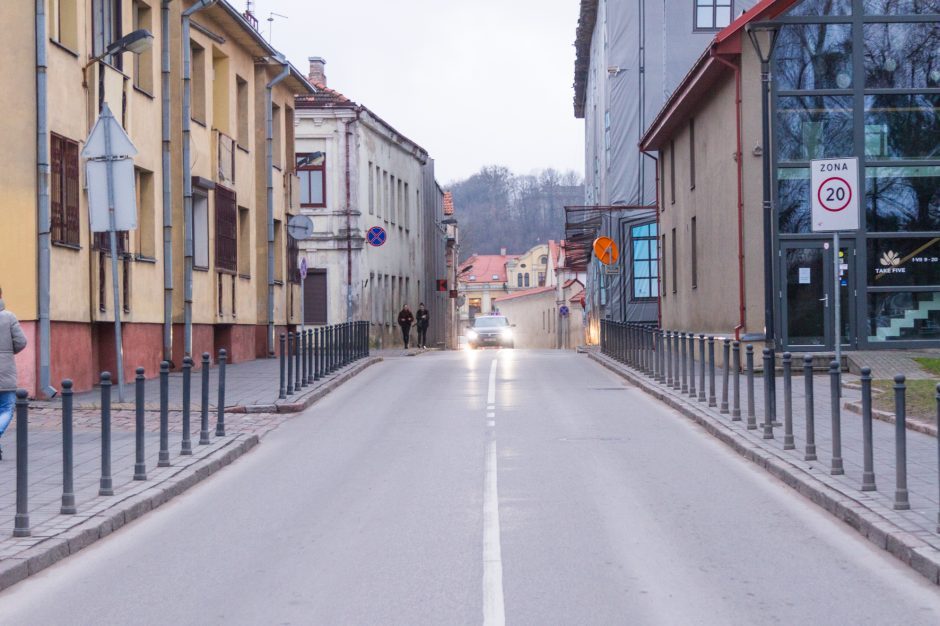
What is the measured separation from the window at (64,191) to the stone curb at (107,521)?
22.6 ft

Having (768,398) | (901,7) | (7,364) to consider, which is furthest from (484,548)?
(901,7)

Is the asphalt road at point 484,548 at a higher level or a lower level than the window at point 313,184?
lower

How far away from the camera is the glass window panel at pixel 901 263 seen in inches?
918

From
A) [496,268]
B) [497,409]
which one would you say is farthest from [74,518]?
[496,268]

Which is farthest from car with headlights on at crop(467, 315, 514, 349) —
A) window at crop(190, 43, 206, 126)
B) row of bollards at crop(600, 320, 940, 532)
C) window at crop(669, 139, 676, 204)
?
window at crop(190, 43, 206, 126)

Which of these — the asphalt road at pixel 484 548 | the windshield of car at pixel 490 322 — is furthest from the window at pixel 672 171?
the windshield of car at pixel 490 322

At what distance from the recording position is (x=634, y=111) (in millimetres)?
42125

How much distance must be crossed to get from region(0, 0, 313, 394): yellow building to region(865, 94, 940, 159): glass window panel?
12889 mm

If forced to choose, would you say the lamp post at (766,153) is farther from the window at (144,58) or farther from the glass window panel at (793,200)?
the window at (144,58)

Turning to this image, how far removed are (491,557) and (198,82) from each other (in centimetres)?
2048

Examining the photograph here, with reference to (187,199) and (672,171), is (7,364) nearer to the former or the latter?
(187,199)

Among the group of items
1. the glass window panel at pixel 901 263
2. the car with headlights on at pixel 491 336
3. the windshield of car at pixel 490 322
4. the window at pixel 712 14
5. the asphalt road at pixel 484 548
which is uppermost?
the window at pixel 712 14

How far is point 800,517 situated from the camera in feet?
29.6

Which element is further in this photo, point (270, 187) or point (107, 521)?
point (270, 187)
